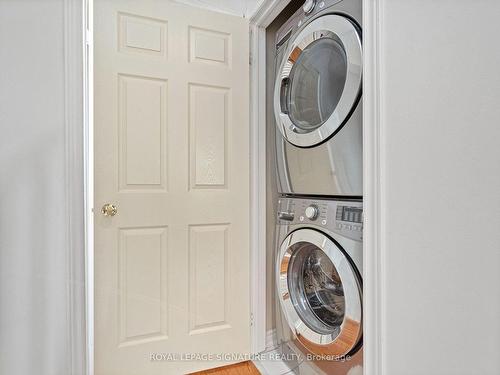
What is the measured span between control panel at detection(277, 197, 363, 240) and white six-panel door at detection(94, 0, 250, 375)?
370mm

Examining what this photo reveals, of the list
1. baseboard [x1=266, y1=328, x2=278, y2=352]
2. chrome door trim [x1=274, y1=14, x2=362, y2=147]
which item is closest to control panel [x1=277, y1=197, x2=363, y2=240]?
chrome door trim [x1=274, y1=14, x2=362, y2=147]

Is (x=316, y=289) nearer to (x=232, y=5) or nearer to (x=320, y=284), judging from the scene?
(x=320, y=284)

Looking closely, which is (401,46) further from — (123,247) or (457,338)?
(123,247)

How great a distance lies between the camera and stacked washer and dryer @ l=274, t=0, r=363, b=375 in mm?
983

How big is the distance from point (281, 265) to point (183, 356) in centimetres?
73

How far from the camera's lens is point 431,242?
2.22 feet

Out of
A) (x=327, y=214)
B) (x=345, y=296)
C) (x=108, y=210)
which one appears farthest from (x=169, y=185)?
(x=345, y=296)

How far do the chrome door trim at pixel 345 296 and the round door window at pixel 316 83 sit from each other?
472mm

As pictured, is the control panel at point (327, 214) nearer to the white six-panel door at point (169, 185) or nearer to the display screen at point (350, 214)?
the display screen at point (350, 214)

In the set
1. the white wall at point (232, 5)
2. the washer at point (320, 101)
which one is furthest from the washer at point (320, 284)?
the white wall at point (232, 5)

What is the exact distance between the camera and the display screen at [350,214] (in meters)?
0.98

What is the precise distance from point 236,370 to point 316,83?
154 cm

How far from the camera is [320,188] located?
3.84 feet

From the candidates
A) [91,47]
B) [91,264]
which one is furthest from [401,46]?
[91,264]
